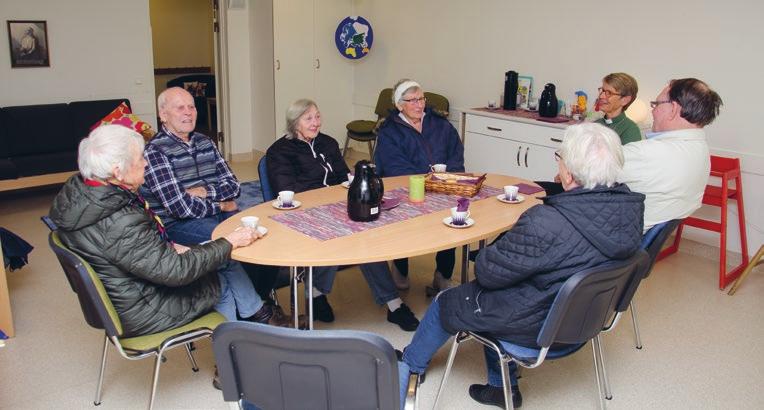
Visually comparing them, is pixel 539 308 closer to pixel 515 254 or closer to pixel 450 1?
pixel 515 254

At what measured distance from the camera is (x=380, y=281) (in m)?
3.32

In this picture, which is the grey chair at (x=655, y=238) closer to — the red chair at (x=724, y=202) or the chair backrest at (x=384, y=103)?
the red chair at (x=724, y=202)

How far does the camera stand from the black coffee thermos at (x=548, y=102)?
5.14 meters

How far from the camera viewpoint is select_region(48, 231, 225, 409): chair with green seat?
212cm

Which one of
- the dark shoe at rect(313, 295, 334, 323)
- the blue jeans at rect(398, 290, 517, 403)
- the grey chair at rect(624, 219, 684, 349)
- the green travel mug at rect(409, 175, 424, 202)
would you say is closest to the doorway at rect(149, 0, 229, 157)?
the dark shoe at rect(313, 295, 334, 323)

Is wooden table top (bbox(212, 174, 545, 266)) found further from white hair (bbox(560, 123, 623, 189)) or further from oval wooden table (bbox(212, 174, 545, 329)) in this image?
white hair (bbox(560, 123, 623, 189))

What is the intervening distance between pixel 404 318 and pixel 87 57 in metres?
4.14

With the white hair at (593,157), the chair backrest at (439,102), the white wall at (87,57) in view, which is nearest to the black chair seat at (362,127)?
the chair backrest at (439,102)

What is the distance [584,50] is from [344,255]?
357 cm

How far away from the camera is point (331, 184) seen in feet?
11.7

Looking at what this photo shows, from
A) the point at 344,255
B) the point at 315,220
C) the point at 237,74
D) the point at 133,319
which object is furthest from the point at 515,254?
the point at 237,74

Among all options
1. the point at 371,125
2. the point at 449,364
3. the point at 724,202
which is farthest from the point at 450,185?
the point at 371,125

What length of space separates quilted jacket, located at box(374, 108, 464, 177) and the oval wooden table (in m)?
0.73

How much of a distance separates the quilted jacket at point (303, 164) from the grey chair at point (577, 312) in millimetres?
1328
